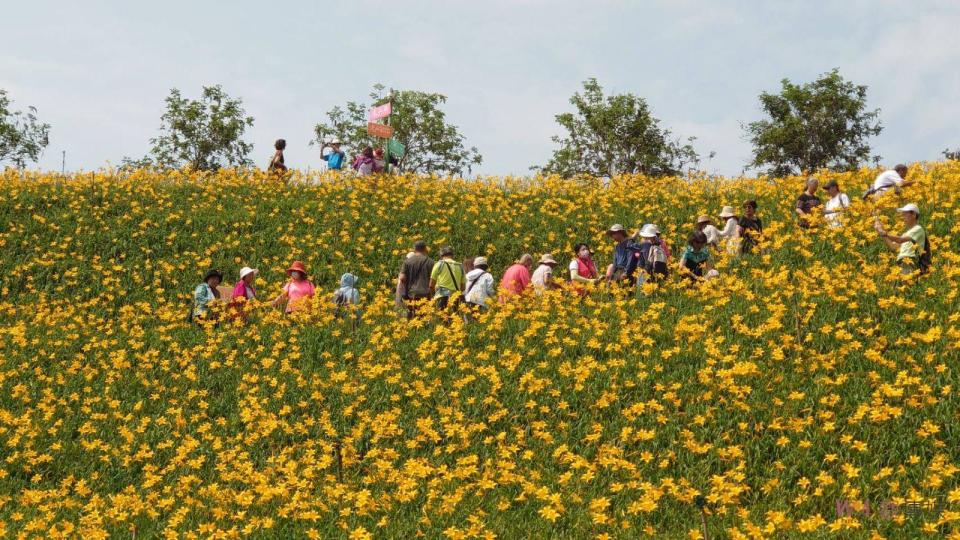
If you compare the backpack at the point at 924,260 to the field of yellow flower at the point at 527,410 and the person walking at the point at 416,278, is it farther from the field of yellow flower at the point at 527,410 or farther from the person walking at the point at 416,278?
the person walking at the point at 416,278

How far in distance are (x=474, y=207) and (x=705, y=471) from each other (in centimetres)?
1086

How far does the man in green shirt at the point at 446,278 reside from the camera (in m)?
11.3

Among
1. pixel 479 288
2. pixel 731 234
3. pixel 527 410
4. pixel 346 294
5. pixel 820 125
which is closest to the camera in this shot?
pixel 527 410

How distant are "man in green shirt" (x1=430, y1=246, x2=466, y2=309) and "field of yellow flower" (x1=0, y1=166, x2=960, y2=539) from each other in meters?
0.84

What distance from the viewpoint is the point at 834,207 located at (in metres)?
12.2

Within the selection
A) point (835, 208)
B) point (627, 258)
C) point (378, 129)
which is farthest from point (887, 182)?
point (378, 129)

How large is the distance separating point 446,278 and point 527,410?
3.73 metres

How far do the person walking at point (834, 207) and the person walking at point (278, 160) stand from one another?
470 inches

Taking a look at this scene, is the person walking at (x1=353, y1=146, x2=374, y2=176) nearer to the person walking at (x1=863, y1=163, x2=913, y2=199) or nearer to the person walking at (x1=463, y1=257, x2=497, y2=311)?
the person walking at (x1=463, y1=257, x2=497, y2=311)

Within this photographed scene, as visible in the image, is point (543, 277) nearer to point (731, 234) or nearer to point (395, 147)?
point (731, 234)

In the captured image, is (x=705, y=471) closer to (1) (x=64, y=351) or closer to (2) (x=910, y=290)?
(2) (x=910, y=290)

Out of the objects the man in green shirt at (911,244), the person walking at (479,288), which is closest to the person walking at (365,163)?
the person walking at (479,288)

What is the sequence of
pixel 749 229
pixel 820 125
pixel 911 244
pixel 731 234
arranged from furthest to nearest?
pixel 820 125
pixel 731 234
pixel 749 229
pixel 911 244

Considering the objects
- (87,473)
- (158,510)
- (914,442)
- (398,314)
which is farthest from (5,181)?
(914,442)
